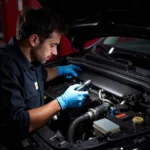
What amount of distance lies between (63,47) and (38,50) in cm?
238

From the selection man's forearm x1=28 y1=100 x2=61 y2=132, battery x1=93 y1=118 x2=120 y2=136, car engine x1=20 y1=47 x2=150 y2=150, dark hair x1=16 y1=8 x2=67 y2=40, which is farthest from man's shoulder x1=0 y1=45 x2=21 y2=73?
battery x1=93 y1=118 x2=120 y2=136

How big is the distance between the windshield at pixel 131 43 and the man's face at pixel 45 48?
73cm

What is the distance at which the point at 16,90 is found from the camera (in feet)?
4.32

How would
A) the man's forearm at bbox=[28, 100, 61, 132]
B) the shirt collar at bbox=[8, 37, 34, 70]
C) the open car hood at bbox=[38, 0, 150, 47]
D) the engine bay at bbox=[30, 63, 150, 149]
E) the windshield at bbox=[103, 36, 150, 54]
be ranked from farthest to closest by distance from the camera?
the windshield at bbox=[103, 36, 150, 54], the open car hood at bbox=[38, 0, 150, 47], the shirt collar at bbox=[8, 37, 34, 70], the man's forearm at bbox=[28, 100, 61, 132], the engine bay at bbox=[30, 63, 150, 149]

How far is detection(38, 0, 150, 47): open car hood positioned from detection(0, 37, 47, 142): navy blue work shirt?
1.78 ft

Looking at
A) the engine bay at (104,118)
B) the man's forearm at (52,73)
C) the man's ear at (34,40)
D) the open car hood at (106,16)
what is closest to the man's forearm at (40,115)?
the engine bay at (104,118)

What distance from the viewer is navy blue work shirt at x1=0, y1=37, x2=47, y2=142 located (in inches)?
49.2

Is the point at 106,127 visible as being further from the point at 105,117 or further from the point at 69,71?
the point at 69,71

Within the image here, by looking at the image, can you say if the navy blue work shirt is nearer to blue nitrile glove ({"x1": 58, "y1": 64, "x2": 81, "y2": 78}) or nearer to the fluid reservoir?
blue nitrile glove ({"x1": 58, "y1": 64, "x2": 81, "y2": 78})

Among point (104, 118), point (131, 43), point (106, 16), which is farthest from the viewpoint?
point (131, 43)

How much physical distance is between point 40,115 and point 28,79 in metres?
0.25

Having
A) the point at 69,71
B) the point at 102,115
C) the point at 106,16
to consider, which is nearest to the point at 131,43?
the point at 106,16

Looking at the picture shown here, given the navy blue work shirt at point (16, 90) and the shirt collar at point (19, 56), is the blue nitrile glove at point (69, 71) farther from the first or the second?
the shirt collar at point (19, 56)

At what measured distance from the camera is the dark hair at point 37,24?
1.39m
